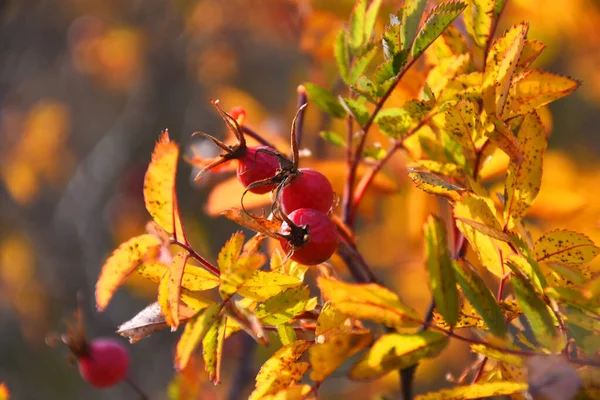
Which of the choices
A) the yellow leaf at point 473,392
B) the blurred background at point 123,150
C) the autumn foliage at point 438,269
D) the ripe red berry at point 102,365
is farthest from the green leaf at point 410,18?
the blurred background at point 123,150

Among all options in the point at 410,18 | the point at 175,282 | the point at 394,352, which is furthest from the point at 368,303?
the point at 410,18

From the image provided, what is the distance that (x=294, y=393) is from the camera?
555mm

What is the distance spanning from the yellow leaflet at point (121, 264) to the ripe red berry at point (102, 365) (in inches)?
19.5

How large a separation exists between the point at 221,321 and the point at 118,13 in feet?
12.7

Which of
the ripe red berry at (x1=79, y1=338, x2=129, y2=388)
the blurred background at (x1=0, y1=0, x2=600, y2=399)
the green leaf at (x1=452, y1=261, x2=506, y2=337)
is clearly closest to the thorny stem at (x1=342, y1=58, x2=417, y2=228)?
the green leaf at (x1=452, y1=261, x2=506, y2=337)

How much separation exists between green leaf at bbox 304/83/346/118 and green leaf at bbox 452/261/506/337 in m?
0.29

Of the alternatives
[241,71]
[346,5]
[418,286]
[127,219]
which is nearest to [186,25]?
[241,71]

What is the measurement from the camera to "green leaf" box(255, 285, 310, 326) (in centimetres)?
60

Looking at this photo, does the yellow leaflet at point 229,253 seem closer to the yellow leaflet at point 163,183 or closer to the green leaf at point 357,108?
the yellow leaflet at point 163,183

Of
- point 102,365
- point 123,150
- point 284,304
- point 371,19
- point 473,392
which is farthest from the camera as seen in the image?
point 123,150

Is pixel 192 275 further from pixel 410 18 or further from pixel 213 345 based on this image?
pixel 410 18

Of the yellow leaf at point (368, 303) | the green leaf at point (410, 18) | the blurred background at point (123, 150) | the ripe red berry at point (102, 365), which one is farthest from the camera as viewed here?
the blurred background at point (123, 150)

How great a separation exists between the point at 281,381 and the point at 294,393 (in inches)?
1.3

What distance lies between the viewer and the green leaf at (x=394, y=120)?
712 millimetres
